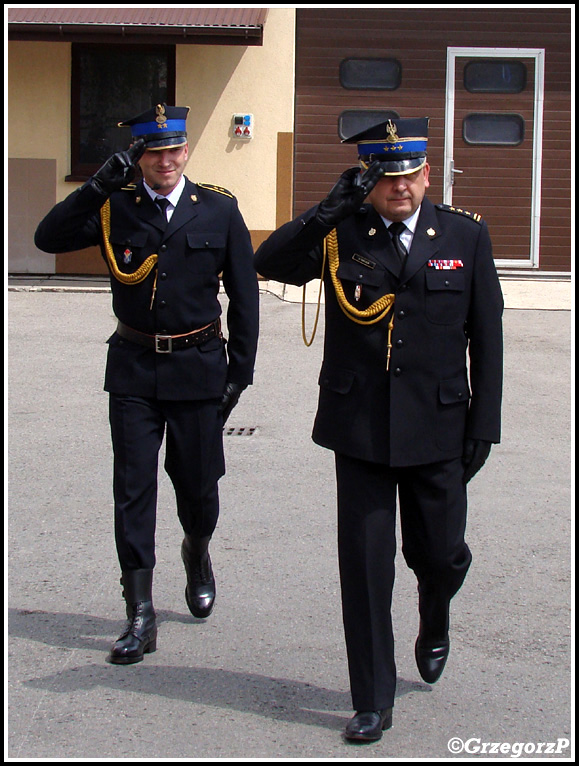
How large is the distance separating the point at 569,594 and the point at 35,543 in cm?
255

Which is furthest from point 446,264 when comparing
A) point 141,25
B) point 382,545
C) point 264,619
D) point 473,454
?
point 141,25

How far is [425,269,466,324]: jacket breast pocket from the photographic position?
3941 millimetres

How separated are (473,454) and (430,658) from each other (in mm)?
760

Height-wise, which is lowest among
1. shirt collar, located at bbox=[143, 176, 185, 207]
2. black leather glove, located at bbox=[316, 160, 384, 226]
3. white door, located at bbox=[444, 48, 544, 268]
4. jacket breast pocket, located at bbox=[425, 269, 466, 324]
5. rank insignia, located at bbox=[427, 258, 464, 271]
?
jacket breast pocket, located at bbox=[425, 269, 466, 324]

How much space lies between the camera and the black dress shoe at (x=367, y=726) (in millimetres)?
3805

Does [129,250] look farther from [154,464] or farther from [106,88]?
[106,88]

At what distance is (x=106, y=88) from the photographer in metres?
14.7

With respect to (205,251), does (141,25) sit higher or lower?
higher

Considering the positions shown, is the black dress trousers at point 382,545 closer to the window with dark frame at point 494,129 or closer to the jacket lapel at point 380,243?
the jacket lapel at point 380,243

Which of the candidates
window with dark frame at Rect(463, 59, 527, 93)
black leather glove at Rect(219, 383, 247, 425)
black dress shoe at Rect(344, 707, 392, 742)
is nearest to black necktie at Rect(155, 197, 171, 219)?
black leather glove at Rect(219, 383, 247, 425)

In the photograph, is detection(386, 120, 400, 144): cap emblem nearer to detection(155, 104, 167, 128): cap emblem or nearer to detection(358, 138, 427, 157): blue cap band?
detection(358, 138, 427, 157): blue cap band

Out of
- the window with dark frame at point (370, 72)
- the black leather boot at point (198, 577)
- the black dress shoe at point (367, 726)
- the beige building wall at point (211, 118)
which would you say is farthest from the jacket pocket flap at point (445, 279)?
the window with dark frame at point (370, 72)

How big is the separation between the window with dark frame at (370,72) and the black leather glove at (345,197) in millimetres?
11274

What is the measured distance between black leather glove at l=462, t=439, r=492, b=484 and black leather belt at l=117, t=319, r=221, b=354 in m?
1.25
